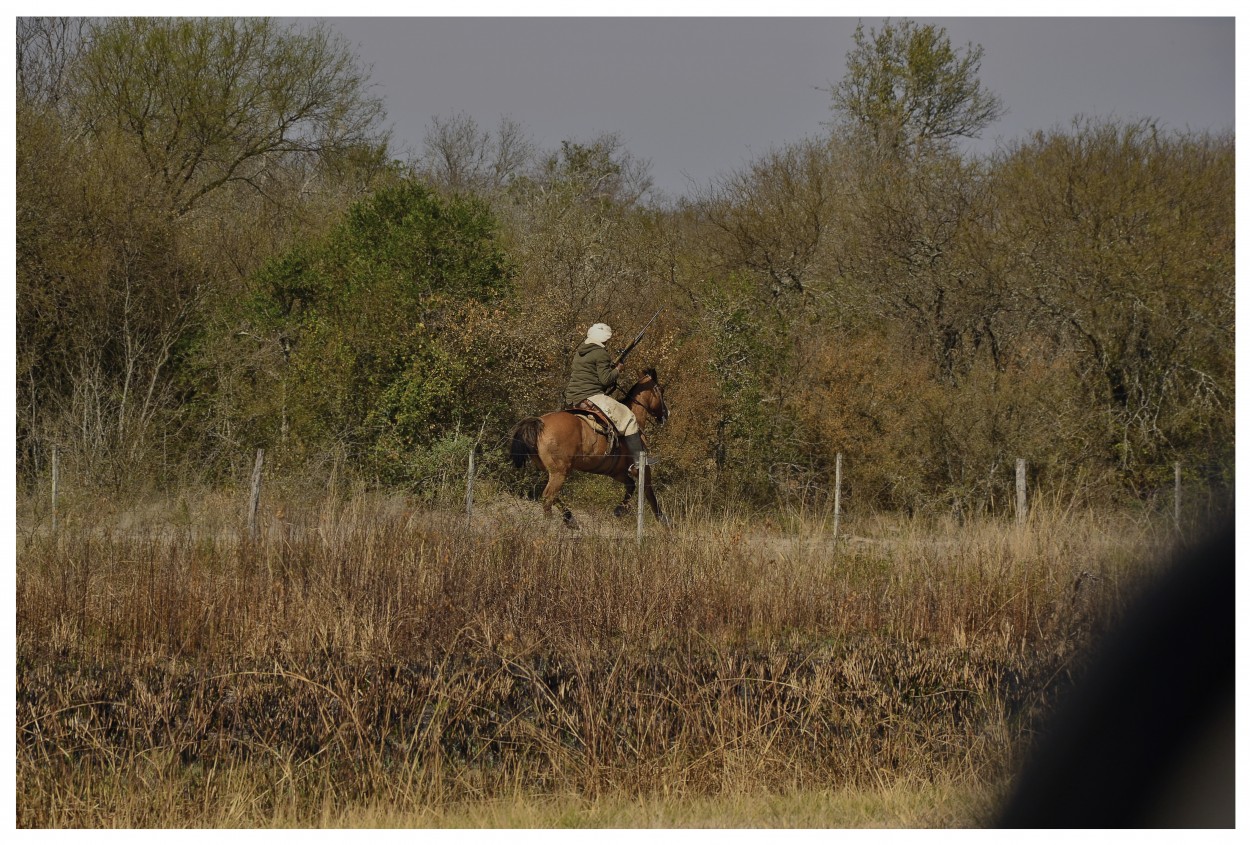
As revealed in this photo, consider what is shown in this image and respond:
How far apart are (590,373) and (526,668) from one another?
7174mm

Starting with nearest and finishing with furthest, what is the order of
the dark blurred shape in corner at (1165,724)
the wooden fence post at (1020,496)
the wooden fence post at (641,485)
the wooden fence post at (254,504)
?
the dark blurred shape in corner at (1165,724), the wooden fence post at (254,504), the wooden fence post at (1020,496), the wooden fence post at (641,485)

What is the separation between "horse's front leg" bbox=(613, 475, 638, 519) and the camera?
1362 centimetres

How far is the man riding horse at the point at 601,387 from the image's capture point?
46.8 feet

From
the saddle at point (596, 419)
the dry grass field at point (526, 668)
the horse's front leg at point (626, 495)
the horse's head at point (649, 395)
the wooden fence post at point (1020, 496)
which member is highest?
the horse's head at point (649, 395)

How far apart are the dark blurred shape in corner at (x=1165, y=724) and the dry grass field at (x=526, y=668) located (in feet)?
1.52

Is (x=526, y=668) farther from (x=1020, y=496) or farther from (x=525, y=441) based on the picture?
(x=525, y=441)

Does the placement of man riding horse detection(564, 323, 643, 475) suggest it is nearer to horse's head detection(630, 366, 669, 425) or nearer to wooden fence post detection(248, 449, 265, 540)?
horse's head detection(630, 366, 669, 425)

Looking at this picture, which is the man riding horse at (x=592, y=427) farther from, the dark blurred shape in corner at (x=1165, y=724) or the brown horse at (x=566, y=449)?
the dark blurred shape in corner at (x=1165, y=724)

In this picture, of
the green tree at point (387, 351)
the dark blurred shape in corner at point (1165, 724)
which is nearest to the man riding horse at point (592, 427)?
the green tree at point (387, 351)

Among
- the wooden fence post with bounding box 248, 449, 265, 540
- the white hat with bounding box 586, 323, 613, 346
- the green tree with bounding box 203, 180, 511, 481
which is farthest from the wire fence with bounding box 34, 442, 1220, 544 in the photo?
the white hat with bounding box 586, 323, 613, 346

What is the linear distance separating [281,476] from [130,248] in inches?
202

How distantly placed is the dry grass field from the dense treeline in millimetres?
4005

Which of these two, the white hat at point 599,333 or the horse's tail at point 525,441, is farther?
the horse's tail at point 525,441

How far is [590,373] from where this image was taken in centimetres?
1438
